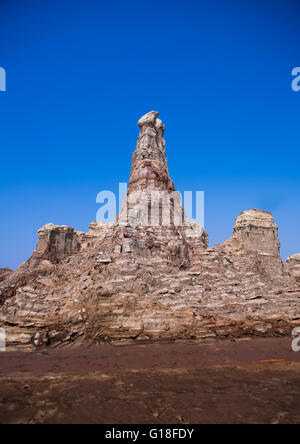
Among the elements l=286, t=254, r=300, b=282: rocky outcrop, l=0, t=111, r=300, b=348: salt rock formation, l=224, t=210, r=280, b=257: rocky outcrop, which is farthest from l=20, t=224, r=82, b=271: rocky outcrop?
l=286, t=254, r=300, b=282: rocky outcrop

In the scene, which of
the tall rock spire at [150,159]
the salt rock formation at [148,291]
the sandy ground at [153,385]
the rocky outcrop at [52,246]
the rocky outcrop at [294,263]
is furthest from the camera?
the rocky outcrop at [294,263]

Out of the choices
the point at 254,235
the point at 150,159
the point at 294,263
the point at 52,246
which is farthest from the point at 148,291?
the point at 294,263

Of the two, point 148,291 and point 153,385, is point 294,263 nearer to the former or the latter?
point 148,291

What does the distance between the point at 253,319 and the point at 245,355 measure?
4067 millimetres

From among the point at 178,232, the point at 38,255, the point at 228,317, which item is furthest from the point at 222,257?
the point at 38,255

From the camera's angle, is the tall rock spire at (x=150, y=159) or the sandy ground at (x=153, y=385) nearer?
the sandy ground at (x=153, y=385)

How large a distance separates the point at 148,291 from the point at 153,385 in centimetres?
780

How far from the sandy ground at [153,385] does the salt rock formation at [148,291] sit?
145 centimetres

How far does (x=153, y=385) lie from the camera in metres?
8.03

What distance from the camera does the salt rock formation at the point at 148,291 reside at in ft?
46.1

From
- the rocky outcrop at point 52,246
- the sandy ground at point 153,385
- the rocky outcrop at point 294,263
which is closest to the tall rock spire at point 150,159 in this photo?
the sandy ground at point 153,385

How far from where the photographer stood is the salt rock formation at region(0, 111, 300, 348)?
14.1 meters

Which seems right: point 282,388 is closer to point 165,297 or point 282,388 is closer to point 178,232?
point 165,297

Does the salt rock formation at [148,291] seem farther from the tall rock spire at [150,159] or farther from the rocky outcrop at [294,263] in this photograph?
the rocky outcrop at [294,263]
